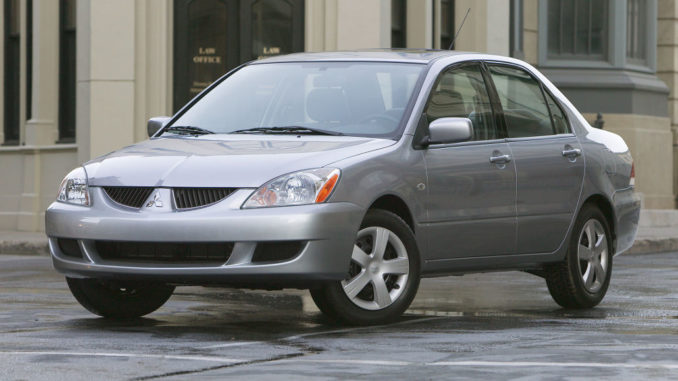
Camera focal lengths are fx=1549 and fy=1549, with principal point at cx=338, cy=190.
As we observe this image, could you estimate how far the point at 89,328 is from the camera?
829 centimetres

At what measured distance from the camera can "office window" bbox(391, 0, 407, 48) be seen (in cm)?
2267

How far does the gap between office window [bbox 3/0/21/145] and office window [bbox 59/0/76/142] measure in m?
1.26

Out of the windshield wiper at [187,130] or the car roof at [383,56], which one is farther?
the car roof at [383,56]

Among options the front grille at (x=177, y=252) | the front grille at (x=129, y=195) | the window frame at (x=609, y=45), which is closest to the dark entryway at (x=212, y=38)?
the window frame at (x=609, y=45)

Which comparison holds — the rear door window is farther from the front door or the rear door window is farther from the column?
the column

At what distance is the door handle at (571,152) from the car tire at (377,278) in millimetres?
1723

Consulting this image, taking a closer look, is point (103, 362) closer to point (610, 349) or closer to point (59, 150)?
point (610, 349)

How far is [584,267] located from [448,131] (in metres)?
1.83

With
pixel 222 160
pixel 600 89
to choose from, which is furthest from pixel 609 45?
pixel 222 160

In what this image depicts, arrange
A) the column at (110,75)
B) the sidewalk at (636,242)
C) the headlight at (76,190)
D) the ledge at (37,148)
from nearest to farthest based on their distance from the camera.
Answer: the headlight at (76,190)
the sidewalk at (636,242)
the column at (110,75)
the ledge at (37,148)

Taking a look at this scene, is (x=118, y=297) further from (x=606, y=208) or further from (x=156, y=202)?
(x=606, y=208)

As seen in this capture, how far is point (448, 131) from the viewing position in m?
8.64

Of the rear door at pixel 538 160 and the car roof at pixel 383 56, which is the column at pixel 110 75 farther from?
the rear door at pixel 538 160

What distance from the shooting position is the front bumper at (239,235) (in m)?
7.79
